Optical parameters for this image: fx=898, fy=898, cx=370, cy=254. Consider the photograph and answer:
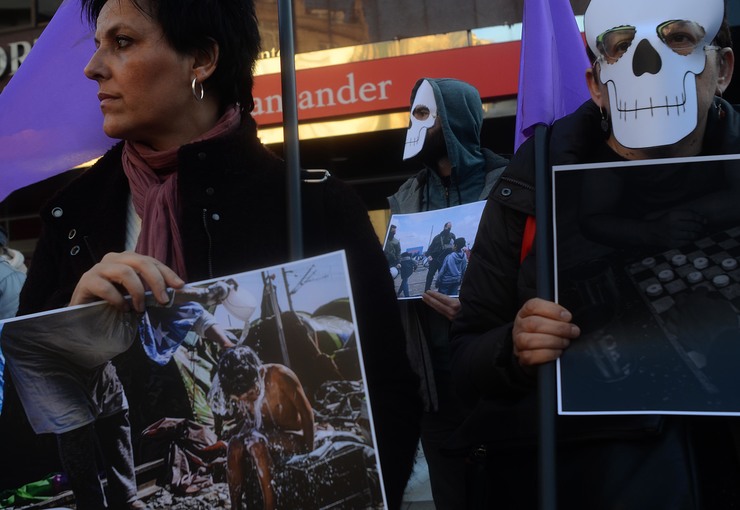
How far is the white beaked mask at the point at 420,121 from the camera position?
385cm

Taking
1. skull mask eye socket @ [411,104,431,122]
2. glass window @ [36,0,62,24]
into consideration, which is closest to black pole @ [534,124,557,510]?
skull mask eye socket @ [411,104,431,122]

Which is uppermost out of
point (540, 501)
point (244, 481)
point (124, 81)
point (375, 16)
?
point (375, 16)

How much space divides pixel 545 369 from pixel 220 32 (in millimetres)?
987

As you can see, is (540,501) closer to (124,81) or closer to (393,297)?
(393,297)

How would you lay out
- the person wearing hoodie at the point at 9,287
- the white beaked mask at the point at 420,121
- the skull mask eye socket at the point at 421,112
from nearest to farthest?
the white beaked mask at the point at 420,121 < the skull mask eye socket at the point at 421,112 < the person wearing hoodie at the point at 9,287

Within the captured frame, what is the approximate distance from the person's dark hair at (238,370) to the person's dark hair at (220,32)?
28.5 inches

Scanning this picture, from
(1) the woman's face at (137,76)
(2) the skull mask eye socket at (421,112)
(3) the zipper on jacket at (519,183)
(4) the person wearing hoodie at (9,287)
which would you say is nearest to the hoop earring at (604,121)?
(3) the zipper on jacket at (519,183)

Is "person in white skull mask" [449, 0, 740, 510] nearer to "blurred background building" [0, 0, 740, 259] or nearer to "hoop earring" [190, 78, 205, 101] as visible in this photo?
"hoop earring" [190, 78, 205, 101]

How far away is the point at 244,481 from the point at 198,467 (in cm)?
8

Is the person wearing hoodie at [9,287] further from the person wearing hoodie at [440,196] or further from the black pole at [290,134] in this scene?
the black pole at [290,134]

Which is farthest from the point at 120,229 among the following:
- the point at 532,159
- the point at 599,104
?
the point at 599,104

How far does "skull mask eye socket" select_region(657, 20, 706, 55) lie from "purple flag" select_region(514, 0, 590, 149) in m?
0.34

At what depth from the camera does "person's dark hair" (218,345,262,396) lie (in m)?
1.47

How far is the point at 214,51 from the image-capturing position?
1.94 meters
